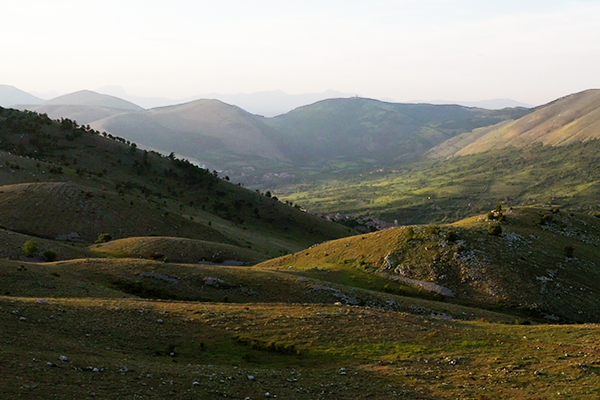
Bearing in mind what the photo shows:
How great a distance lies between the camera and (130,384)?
71.3 feet

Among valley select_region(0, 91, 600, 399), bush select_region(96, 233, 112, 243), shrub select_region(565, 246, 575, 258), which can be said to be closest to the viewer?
valley select_region(0, 91, 600, 399)

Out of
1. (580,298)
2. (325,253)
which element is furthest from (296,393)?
(325,253)

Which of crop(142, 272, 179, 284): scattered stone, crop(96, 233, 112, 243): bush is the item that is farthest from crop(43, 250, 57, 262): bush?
crop(96, 233, 112, 243): bush

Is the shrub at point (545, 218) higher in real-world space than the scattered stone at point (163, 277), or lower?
higher

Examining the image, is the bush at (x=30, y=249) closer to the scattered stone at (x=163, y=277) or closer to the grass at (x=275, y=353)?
the scattered stone at (x=163, y=277)

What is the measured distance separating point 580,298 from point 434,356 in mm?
35155

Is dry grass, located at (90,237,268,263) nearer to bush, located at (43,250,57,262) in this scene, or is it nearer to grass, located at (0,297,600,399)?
bush, located at (43,250,57,262)

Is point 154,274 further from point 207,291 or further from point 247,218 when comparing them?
point 247,218

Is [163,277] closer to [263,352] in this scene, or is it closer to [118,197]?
[263,352]

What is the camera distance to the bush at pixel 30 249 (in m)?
54.5

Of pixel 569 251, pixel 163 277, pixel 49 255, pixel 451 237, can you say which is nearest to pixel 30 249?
pixel 49 255

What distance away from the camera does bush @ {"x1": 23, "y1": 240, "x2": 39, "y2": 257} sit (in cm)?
5450

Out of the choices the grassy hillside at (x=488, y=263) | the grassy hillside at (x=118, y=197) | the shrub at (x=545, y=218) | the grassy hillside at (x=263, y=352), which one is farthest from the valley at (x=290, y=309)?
the grassy hillside at (x=118, y=197)

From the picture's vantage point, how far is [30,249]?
54.5 metres
